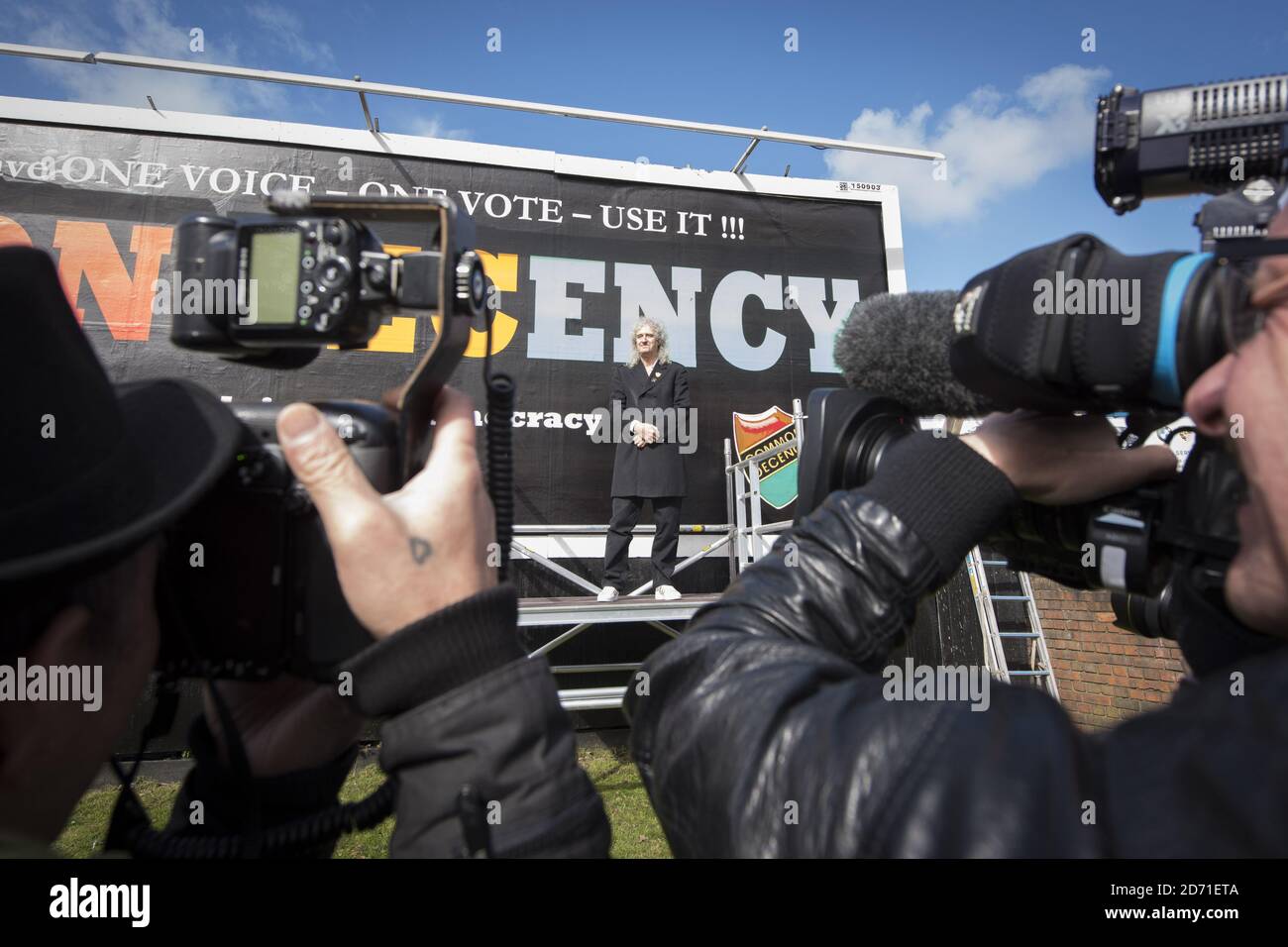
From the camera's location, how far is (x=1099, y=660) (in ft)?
16.7

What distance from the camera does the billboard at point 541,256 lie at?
14.2 ft

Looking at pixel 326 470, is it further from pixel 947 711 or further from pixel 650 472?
pixel 650 472

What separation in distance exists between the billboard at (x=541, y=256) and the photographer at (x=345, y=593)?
3.91 metres

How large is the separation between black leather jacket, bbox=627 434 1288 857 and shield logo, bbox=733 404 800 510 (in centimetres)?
393

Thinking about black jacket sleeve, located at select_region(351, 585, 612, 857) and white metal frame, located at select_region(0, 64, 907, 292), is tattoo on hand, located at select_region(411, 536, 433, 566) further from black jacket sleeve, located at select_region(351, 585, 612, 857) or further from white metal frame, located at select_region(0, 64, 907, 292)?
white metal frame, located at select_region(0, 64, 907, 292)

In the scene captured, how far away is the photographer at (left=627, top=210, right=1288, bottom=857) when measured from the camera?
16.7 inches

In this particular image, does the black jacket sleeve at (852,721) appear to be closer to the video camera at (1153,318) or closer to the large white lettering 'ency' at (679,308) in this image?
the video camera at (1153,318)

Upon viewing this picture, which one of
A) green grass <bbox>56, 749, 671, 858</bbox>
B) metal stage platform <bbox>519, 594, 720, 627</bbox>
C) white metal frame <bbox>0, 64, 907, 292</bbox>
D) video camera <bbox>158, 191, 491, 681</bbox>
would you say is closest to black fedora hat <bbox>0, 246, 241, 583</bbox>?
video camera <bbox>158, 191, 491, 681</bbox>

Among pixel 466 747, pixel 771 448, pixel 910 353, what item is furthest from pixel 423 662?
pixel 771 448

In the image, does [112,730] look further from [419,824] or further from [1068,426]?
[1068,426]

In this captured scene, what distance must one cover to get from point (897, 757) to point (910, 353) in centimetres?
63
